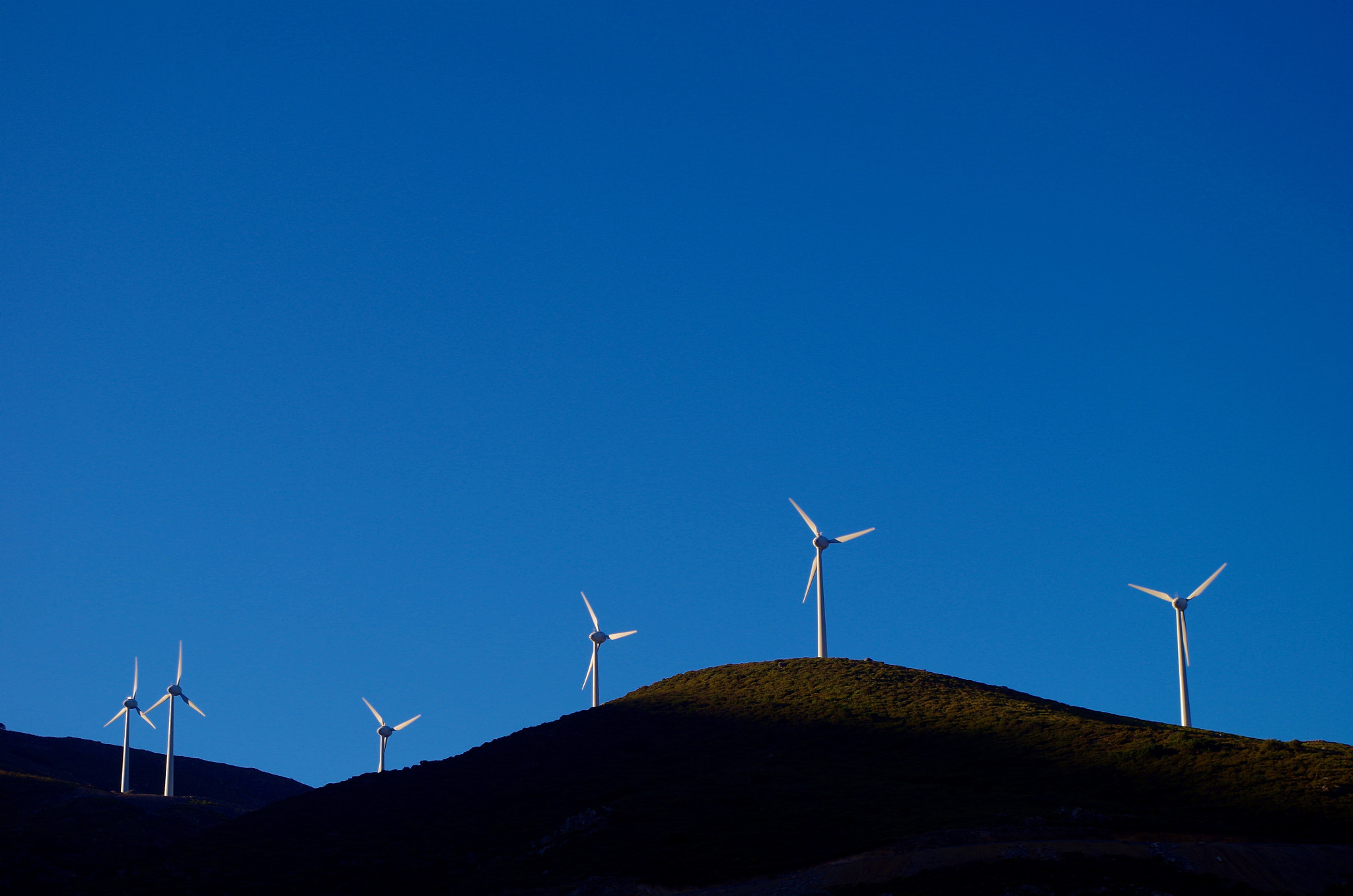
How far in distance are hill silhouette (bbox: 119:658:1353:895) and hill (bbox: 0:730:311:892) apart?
628 cm

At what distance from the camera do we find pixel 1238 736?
96.3m

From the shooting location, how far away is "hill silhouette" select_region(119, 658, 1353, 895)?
2894 inches

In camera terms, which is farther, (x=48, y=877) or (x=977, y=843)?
(x=48, y=877)

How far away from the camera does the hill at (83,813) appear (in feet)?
295

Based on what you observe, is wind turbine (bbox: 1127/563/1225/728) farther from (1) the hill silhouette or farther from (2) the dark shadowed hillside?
(2) the dark shadowed hillside

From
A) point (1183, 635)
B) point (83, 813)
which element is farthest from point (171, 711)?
point (1183, 635)

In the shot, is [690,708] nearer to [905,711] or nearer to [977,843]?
[905,711]

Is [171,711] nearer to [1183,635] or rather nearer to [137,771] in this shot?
[137,771]

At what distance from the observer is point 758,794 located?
8769 cm

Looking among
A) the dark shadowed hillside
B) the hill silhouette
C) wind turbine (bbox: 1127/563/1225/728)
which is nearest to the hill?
the dark shadowed hillside

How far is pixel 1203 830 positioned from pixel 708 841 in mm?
30312

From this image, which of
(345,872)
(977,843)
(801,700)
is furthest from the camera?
(801,700)

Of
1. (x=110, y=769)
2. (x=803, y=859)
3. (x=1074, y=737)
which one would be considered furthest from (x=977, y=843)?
(x=110, y=769)

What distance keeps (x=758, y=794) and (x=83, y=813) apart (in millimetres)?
61501
